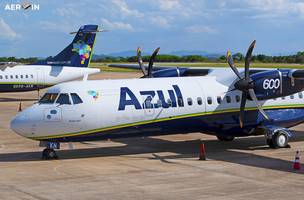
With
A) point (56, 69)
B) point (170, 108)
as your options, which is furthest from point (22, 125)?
point (56, 69)

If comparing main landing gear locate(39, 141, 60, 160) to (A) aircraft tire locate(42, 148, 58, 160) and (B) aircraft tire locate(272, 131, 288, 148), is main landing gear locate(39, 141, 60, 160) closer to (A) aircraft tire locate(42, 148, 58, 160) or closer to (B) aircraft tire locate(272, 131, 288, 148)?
(A) aircraft tire locate(42, 148, 58, 160)

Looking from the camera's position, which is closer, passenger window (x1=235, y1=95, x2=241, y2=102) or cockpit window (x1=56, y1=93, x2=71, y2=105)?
cockpit window (x1=56, y1=93, x2=71, y2=105)

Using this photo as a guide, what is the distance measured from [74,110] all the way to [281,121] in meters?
8.55

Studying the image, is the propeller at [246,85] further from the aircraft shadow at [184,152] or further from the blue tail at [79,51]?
the blue tail at [79,51]

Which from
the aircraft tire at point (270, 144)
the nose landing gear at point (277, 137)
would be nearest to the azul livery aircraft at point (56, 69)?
the aircraft tire at point (270, 144)

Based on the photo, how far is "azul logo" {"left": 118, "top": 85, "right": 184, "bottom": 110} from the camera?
18328 mm

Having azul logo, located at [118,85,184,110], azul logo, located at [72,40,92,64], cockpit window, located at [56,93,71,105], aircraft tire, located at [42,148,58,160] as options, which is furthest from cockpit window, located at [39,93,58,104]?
azul logo, located at [72,40,92,64]

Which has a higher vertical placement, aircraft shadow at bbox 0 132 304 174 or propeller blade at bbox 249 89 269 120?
propeller blade at bbox 249 89 269 120

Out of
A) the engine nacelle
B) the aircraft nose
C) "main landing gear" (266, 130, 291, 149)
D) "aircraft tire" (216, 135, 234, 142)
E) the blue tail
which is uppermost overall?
the blue tail

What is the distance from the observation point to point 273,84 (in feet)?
65.1

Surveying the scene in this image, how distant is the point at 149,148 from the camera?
68.2ft

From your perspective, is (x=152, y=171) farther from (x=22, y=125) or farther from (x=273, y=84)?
(x=273, y=84)

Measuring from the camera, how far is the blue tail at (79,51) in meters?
43.2

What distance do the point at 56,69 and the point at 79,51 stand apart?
2425mm
